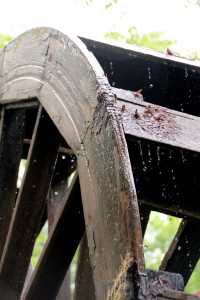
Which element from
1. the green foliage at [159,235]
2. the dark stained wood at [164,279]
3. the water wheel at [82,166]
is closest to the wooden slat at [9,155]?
the water wheel at [82,166]

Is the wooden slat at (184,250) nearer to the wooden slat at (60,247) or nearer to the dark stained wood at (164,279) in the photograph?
the wooden slat at (60,247)

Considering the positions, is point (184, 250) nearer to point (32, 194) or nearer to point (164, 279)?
point (32, 194)

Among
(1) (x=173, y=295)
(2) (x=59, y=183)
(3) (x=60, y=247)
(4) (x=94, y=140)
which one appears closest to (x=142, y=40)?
(2) (x=59, y=183)

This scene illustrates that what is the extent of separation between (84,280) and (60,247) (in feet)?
3.62

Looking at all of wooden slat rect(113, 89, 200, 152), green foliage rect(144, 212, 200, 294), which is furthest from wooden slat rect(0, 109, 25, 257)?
green foliage rect(144, 212, 200, 294)

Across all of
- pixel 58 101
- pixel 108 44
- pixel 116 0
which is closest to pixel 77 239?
pixel 58 101

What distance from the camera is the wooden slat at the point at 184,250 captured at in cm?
323

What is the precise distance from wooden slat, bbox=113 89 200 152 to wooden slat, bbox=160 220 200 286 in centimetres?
124

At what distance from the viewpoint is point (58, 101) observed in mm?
2121

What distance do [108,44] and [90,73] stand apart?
0.87 metres

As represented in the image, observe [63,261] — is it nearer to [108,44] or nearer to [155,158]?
[155,158]

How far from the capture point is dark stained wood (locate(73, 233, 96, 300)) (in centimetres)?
329

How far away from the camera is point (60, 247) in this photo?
2373 millimetres

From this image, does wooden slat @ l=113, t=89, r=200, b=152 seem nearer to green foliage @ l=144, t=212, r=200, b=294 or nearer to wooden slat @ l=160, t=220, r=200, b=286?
wooden slat @ l=160, t=220, r=200, b=286
